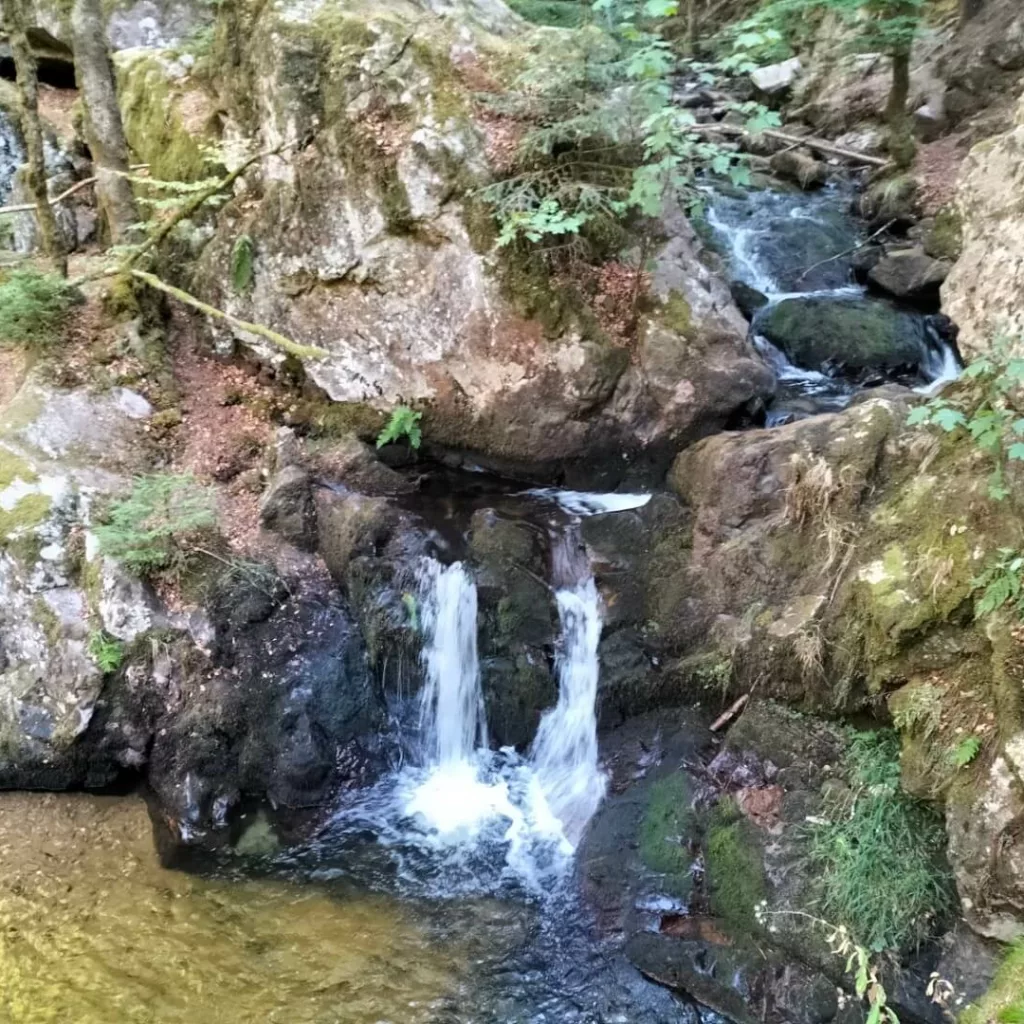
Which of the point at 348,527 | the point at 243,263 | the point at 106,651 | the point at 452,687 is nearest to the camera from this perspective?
the point at 106,651

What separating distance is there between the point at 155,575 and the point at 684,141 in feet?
18.4

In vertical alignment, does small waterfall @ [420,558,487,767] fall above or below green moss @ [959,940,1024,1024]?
below

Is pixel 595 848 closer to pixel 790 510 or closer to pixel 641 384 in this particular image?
pixel 790 510

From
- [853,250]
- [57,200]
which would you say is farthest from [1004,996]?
[57,200]

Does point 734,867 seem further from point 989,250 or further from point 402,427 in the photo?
point 402,427

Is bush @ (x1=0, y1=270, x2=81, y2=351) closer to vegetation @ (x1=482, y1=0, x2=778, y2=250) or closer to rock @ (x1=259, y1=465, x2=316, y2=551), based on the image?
rock @ (x1=259, y1=465, x2=316, y2=551)

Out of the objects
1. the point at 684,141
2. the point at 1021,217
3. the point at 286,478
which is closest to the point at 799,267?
the point at 684,141

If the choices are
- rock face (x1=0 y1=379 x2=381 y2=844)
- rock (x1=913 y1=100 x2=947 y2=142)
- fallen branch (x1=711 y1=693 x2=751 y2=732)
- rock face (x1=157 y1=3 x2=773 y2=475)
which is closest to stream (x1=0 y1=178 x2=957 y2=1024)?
rock face (x1=0 y1=379 x2=381 y2=844)

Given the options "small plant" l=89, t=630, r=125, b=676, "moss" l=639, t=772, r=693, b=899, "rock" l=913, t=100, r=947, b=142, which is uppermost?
"rock" l=913, t=100, r=947, b=142

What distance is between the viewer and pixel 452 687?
700 centimetres

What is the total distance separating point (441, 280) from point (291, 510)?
2589 mm

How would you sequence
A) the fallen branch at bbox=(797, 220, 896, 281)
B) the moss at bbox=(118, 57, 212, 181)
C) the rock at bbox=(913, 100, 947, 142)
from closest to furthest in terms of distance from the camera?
the moss at bbox=(118, 57, 212, 181) → the fallen branch at bbox=(797, 220, 896, 281) → the rock at bbox=(913, 100, 947, 142)

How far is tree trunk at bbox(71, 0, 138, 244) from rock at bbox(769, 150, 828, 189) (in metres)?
8.99

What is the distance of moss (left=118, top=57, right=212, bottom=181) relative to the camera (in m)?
9.20
